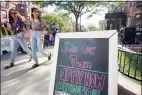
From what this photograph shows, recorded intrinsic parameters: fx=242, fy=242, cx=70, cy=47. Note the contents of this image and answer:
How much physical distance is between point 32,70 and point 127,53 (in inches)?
103

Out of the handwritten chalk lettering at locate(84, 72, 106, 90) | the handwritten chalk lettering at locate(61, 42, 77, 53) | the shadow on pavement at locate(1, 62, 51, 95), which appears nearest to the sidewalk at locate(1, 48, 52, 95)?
the shadow on pavement at locate(1, 62, 51, 95)

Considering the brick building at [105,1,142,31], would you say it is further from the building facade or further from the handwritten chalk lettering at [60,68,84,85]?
the handwritten chalk lettering at [60,68,84,85]

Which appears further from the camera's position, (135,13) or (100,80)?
(135,13)

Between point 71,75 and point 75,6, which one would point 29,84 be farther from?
point 75,6

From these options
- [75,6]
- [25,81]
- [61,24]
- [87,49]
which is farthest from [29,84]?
[75,6]

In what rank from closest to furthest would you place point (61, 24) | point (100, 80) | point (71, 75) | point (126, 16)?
1. point (100, 80)
2. point (71, 75)
3. point (61, 24)
4. point (126, 16)

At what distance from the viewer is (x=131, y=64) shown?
167 inches

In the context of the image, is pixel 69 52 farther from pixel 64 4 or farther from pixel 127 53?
pixel 64 4

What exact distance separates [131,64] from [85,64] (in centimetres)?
194

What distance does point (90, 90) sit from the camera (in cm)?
246

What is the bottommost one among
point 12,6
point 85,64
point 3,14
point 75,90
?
point 75,90

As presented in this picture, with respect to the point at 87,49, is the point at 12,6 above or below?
above

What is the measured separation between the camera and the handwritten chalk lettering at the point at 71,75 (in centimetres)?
259

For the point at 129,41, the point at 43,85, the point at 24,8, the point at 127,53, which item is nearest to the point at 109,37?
the point at 127,53
